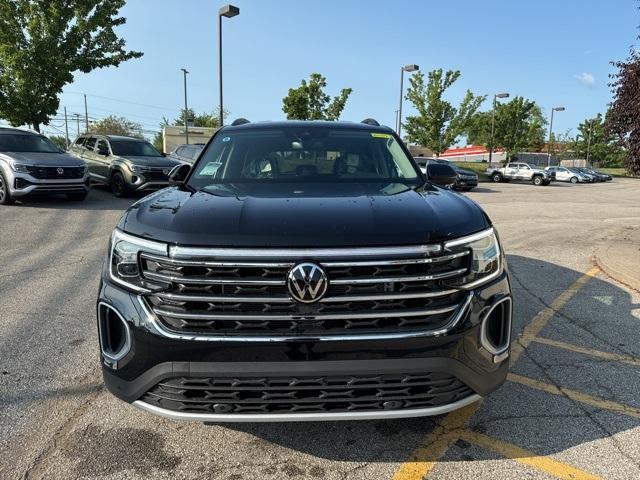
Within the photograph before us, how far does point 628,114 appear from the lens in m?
7.49

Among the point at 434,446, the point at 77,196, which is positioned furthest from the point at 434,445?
the point at 77,196

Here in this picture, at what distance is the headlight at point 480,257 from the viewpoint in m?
2.42

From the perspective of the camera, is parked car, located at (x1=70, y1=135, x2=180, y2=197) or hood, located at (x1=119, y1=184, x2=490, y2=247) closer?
hood, located at (x1=119, y1=184, x2=490, y2=247)

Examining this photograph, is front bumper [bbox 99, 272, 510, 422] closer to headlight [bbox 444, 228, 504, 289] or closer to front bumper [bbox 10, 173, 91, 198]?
headlight [bbox 444, 228, 504, 289]

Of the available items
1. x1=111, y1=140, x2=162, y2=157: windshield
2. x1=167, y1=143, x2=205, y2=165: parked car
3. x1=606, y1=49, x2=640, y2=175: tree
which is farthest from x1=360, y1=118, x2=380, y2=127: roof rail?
x1=167, y1=143, x2=205, y2=165: parked car

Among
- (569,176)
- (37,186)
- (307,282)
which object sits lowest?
(569,176)

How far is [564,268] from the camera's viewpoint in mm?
7270

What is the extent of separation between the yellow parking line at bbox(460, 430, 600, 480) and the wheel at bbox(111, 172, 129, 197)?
42.4 ft

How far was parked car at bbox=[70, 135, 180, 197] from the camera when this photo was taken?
13.6 m

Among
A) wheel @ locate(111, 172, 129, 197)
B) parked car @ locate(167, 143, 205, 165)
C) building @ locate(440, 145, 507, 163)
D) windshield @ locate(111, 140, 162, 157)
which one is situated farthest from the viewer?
building @ locate(440, 145, 507, 163)

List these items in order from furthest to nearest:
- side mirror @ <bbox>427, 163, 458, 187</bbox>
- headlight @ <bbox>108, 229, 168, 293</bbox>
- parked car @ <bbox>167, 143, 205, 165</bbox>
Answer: parked car @ <bbox>167, 143, 205, 165</bbox>
side mirror @ <bbox>427, 163, 458, 187</bbox>
headlight @ <bbox>108, 229, 168, 293</bbox>

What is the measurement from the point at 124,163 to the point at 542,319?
11984 mm

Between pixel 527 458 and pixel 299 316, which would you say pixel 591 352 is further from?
pixel 299 316

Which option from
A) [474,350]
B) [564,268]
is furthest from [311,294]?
[564,268]
